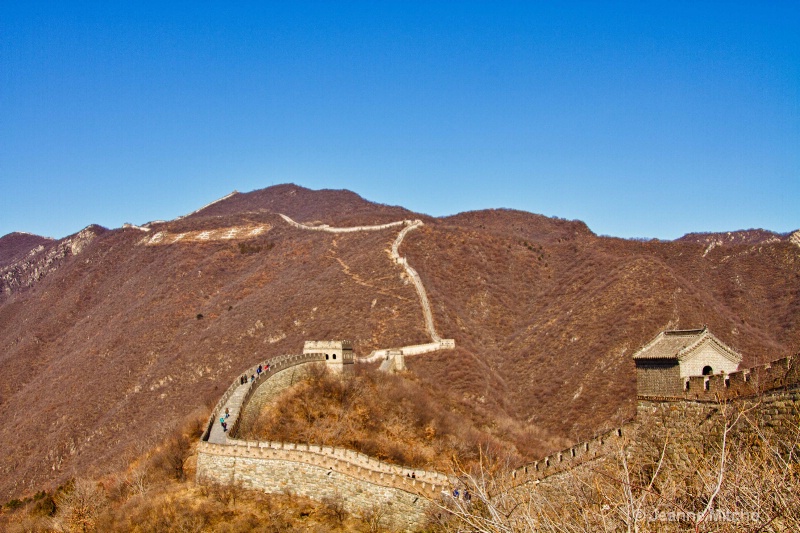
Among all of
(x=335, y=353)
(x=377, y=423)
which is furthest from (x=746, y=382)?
(x=335, y=353)

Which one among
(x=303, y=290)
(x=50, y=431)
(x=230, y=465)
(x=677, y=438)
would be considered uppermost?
(x=303, y=290)

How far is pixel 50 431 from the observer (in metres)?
88.9

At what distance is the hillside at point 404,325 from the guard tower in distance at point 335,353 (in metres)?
7.93

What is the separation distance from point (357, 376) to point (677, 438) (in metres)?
31.9

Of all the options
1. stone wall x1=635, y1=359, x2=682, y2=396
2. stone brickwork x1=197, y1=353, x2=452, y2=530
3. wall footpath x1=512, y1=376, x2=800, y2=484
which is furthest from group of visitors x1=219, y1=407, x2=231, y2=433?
A: stone wall x1=635, y1=359, x2=682, y2=396

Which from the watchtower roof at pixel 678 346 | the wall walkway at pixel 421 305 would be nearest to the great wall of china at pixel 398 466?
the watchtower roof at pixel 678 346

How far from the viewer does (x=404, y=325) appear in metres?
74.0

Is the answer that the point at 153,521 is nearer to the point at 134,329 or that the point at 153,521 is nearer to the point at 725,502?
the point at 725,502

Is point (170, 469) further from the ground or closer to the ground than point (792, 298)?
closer to the ground

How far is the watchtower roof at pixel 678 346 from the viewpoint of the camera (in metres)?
22.0

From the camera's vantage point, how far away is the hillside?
6538cm

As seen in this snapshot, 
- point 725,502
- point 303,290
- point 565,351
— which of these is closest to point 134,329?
point 303,290

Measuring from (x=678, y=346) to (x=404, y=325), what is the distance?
52165 mm

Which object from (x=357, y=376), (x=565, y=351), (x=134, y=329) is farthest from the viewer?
(x=134, y=329)
